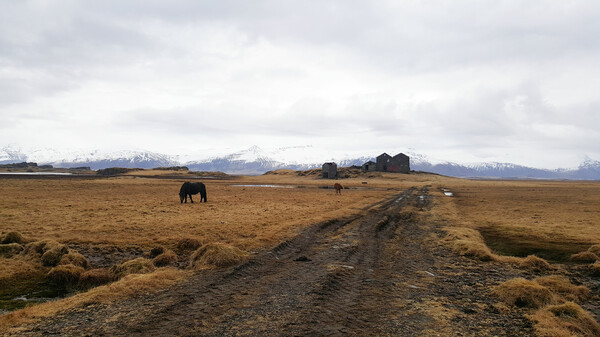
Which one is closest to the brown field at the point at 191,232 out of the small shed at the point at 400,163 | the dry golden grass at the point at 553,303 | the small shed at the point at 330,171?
the dry golden grass at the point at 553,303

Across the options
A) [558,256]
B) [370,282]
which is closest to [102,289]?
[370,282]

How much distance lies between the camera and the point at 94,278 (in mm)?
10766

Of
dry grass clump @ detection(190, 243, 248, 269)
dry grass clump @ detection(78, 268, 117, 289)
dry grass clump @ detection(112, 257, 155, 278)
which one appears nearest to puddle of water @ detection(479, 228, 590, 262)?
dry grass clump @ detection(190, 243, 248, 269)

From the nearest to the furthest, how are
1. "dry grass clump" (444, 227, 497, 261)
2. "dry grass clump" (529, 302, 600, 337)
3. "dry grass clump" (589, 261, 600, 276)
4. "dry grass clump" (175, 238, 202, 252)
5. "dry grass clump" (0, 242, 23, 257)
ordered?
1. "dry grass clump" (529, 302, 600, 337)
2. "dry grass clump" (589, 261, 600, 276)
3. "dry grass clump" (0, 242, 23, 257)
4. "dry grass clump" (444, 227, 497, 261)
5. "dry grass clump" (175, 238, 202, 252)

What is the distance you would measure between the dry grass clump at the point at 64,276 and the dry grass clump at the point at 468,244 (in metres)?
14.9

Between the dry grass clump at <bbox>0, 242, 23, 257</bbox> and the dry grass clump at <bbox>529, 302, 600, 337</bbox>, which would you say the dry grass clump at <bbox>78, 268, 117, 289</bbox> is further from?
the dry grass clump at <bbox>529, 302, 600, 337</bbox>

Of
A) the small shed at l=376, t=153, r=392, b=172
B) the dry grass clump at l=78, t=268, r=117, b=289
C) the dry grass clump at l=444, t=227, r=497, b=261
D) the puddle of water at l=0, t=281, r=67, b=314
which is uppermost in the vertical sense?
the small shed at l=376, t=153, r=392, b=172

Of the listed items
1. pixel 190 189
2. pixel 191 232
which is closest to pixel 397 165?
pixel 190 189

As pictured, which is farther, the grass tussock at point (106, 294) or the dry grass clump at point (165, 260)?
the dry grass clump at point (165, 260)

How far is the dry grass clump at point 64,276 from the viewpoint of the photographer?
10.8 metres

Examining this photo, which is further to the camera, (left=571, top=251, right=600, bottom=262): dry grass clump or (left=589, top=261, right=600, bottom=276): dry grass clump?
(left=571, top=251, right=600, bottom=262): dry grass clump

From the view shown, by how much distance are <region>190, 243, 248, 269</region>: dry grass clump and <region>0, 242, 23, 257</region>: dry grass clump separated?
7.59 meters

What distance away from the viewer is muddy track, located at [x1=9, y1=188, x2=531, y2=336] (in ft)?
23.0

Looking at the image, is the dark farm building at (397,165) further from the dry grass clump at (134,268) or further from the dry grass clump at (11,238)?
the dry grass clump at (134,268)
